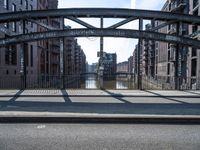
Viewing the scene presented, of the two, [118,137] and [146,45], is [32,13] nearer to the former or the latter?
[118,137]

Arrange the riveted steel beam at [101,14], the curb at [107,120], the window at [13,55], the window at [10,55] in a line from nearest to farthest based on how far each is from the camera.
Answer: the curb at [107,120], the riveted steel beam at [101,14], the window at [10,55], the window at [13,55]

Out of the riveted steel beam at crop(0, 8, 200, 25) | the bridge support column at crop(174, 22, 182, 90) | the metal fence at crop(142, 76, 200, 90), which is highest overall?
the riveted steel beam at crop(0, 8, 200, 25)

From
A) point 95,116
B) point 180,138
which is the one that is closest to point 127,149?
point 180,138

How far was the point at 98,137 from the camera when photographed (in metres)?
5.94

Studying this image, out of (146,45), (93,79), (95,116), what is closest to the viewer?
(95,116)

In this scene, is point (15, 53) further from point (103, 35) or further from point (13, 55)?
point (103, 35)

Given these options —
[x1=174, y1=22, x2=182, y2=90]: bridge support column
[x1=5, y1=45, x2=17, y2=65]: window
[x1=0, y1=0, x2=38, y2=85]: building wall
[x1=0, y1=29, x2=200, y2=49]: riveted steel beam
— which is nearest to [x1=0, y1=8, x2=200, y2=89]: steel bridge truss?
[x1=0, y1=29, x2=200, y2=49]: riveted steel beam

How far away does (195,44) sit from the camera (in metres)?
14.8

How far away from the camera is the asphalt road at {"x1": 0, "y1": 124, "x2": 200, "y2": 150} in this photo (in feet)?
17.3

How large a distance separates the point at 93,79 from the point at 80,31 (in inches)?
269

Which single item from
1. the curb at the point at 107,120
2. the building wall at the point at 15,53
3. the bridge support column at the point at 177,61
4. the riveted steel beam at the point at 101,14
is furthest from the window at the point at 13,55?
the curb at the point at 107,120

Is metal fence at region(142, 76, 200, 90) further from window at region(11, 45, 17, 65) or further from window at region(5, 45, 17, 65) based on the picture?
window at region(11, 45, 17, 65)

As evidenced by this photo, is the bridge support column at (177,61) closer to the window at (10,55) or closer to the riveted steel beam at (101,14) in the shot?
the riveted steel beam at (101,14)

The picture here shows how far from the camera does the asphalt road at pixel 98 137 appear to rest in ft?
17.3
